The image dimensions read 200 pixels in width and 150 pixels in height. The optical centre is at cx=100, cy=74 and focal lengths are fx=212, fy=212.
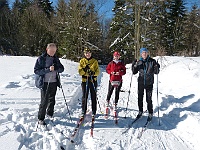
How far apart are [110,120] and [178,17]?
26.5m

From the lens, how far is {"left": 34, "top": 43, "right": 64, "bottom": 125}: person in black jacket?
17.2ft

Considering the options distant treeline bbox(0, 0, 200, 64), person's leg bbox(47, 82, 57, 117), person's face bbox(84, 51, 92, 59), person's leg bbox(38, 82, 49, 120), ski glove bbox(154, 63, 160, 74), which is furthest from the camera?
distant treeline bbox(0, 0, 200, 64)

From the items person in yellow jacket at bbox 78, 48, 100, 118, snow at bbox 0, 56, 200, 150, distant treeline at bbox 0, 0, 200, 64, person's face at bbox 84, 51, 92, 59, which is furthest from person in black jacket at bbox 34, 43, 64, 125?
distant treeline at bbox 0, 0, 200, 64

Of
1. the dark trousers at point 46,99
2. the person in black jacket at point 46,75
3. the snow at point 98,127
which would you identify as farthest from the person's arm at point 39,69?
the snow at point 98,127

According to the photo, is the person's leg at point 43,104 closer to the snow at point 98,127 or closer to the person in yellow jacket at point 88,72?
the snow at point 98,127

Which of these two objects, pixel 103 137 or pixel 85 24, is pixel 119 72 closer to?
pixel 103 137

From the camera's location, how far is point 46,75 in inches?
216

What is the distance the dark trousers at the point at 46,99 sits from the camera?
5.37m

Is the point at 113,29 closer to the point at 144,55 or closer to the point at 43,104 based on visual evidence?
the point at 144,55

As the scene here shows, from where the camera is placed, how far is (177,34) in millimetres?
27906

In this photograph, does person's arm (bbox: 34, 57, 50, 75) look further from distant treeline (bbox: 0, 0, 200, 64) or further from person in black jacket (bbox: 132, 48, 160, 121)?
distant treeline (bbox: 0, 0, 200, 64)

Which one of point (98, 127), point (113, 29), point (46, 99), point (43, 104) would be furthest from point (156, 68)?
point (113, 29)

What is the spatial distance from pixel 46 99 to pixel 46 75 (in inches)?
24.3

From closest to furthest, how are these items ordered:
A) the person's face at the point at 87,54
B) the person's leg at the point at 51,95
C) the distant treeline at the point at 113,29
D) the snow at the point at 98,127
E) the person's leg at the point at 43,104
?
the snow at the point at 98,127 → the person's leg at the point at 43,104 → the person's leg at the point at 51,95 → the person's face at the point at 87,54 → the distant treeline at the point at 113,29
